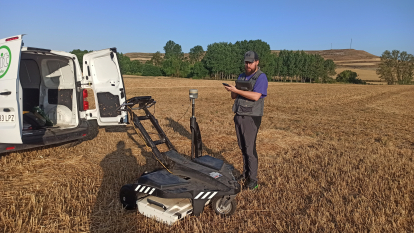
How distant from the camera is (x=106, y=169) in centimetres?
532

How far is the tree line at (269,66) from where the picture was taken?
7050 cm

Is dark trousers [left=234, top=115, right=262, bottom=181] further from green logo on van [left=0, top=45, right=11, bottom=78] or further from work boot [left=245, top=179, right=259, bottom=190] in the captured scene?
green logo on van [left=0, top=45, right=11, bottom=78]

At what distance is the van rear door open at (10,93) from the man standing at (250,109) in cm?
345

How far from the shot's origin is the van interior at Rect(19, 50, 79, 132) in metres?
6.97

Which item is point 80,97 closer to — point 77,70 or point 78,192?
point 77,70

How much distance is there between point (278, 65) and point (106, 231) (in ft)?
272

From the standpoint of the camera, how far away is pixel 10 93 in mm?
4707

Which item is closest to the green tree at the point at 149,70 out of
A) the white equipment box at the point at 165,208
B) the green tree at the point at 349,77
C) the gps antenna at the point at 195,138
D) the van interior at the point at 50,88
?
the green tree at the point at 349,77

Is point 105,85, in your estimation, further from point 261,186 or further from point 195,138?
point 261,186

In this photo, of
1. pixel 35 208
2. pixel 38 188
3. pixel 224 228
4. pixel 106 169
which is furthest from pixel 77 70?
pixel 224 228

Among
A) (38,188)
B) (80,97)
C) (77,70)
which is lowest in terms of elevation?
(38,188)

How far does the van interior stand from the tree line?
224ft

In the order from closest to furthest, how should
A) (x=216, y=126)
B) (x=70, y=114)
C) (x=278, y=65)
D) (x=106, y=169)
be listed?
(x=106, y=169) < (x=70, y=114) < (x=216, y=126) < (x=278, y=65)

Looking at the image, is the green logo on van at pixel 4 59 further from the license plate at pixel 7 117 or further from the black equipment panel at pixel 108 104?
the black equipment panel at pixel 108 104
